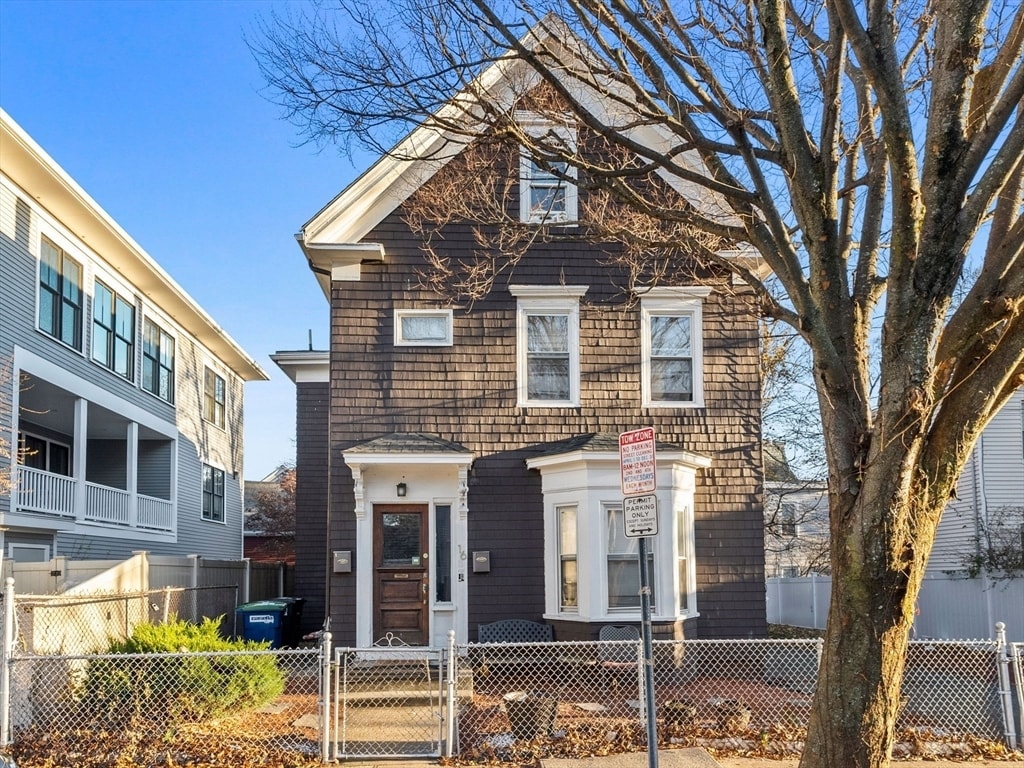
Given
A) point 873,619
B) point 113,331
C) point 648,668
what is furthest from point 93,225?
point 873,619

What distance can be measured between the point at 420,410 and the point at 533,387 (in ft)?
5.47

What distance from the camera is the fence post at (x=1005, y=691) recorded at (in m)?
9.02

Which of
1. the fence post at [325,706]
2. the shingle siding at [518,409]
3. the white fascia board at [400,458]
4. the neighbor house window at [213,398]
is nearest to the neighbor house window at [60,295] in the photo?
the shingle siding at [518,409]

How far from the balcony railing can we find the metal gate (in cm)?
743

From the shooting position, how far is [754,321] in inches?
569

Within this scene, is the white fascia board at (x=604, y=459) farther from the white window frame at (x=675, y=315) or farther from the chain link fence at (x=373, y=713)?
the chain link fence at (x=373, y=713)

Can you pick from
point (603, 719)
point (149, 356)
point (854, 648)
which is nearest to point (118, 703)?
point (603, 719)

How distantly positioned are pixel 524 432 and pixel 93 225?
33.5ft

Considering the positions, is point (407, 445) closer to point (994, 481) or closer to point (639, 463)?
point (639, 463)

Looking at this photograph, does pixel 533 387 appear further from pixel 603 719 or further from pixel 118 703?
pixel 118 703

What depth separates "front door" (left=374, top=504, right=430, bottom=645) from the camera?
13500mm

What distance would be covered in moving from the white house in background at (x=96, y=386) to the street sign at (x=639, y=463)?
12126mm

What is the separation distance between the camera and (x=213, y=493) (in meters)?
29.4

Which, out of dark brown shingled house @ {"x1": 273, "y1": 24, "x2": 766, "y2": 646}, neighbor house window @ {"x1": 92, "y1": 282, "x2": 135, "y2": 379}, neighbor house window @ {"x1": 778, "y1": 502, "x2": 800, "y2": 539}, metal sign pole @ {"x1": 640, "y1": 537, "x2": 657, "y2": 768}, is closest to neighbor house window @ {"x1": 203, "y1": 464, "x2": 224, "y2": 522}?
neighbor house window @ {"x1": 92, "y1": 282, "x2": 135, "y2": 379}
